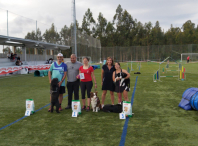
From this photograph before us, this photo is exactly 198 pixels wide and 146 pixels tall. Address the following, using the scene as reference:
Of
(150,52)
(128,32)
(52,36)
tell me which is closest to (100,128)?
(52,36)

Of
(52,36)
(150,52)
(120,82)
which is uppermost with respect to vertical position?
(52,36)

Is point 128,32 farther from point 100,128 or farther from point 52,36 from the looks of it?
point 100,128

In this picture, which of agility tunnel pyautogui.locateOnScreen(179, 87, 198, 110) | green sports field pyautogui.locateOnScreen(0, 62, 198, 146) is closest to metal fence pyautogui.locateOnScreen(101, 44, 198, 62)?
agility tunnel pyautogui.locateOnScreen(179, 87, 198, 110)

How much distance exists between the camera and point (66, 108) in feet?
20.2

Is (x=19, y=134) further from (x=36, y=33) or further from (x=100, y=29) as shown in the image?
(x=100, y=29)

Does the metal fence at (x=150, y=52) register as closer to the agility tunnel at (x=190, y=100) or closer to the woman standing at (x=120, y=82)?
the agility tunnel at (x=190, y=100)

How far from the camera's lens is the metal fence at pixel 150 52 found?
48.0 meters

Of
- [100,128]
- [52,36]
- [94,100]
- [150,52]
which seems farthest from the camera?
[150,52]

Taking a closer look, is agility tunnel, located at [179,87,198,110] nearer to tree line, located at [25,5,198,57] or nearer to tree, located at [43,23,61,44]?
tree, located at [43,23,61,44]

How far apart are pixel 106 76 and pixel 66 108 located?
65.4 inches

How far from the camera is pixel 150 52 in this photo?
50688 mm

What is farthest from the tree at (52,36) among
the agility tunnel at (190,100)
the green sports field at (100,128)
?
the agility tunnel at (190,100)

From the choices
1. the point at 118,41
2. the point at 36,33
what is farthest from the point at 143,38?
the point at 36,33

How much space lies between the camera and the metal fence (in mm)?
A: 48031
